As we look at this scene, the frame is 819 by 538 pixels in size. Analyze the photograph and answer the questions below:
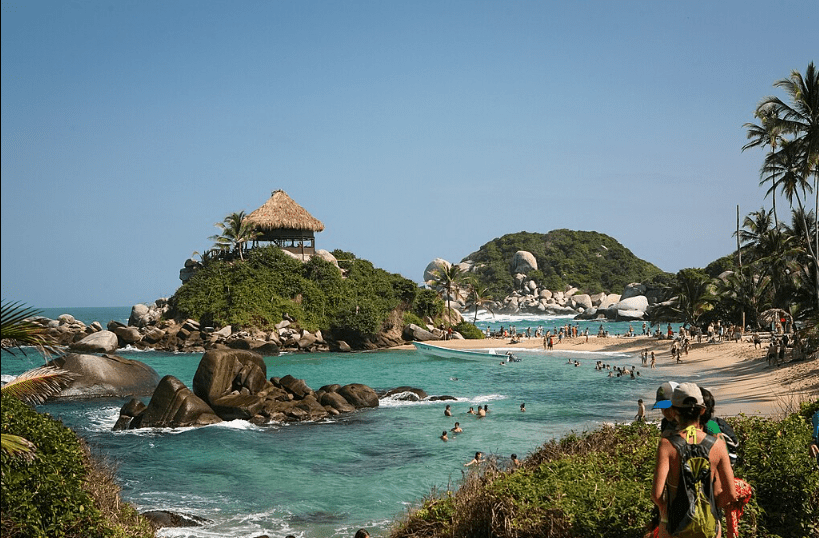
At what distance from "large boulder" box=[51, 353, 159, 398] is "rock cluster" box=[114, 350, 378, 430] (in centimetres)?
483

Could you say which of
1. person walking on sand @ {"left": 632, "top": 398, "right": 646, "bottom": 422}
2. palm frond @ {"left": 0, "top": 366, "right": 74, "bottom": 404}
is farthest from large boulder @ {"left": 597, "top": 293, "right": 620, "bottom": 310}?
palm frond @ {"left": 0, "top": 366, "right": 74, "bottom": 404}

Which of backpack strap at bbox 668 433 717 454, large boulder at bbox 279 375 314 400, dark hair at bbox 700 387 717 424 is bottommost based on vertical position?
large boulder at bbox 279 375 314 400

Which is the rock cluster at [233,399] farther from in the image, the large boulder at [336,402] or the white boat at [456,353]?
the white boat at [456,353]

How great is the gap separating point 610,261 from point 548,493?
132 m

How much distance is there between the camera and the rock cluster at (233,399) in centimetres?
2380

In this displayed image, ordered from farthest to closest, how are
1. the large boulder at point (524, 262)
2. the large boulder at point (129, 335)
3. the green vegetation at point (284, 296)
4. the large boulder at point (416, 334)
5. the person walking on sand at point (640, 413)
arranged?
the large boulder at point (524, 262) → the large boulder at point (416, 334) → the large boulder at point (129, 335) → the green vegetation at point (284, 296) → the person walking on sand at point (640, 413)

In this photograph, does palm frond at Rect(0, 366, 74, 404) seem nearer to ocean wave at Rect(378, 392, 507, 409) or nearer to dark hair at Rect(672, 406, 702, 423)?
dark hair at Rect(672, 406, 702, 423)

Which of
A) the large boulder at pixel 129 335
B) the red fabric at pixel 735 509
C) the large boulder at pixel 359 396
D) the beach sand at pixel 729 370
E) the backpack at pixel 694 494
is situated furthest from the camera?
the large boulder at pixel 129 335

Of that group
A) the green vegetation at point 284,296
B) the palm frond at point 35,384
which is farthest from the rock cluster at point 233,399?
the green vegetation at point 284,296

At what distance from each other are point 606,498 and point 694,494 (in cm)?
221

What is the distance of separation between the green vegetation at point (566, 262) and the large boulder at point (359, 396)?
95689mm

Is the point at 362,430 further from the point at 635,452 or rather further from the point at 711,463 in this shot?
the point at 711,463

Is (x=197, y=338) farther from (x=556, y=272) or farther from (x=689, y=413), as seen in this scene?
(x=556, y=272)

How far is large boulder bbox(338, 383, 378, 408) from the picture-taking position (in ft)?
91.6
